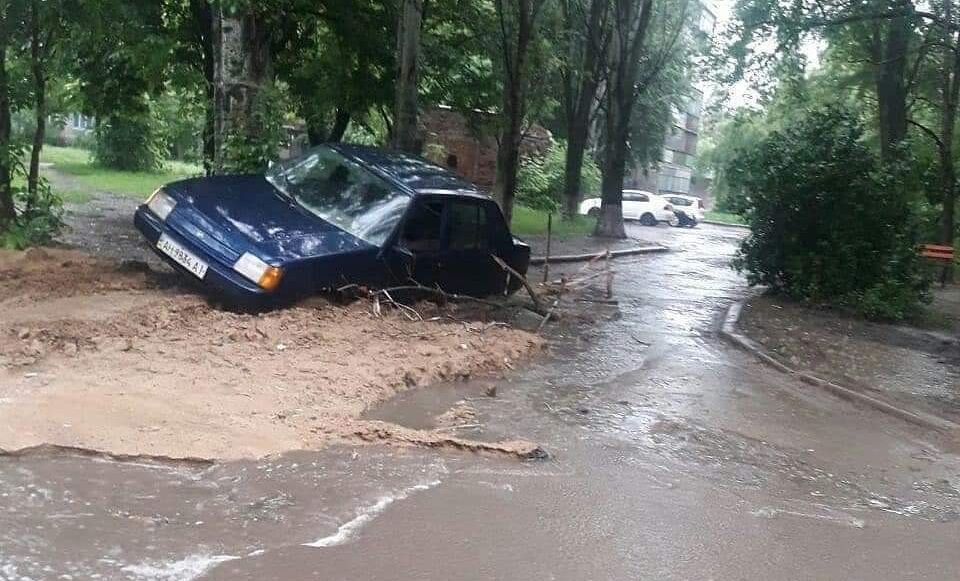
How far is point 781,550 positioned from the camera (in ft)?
15.6

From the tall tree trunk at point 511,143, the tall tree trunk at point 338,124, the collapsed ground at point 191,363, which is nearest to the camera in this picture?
the collapsed ground at point 191,363

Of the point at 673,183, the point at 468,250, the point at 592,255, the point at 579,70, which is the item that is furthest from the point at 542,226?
the point at 673,183

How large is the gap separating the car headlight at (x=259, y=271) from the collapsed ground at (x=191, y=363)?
0.26m

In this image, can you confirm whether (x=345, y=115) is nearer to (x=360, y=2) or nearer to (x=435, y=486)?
(x=360, y=2)

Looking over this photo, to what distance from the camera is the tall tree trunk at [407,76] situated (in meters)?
14.0

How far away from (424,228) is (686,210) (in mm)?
36814

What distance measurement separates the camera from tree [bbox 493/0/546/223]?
1656 centimetres

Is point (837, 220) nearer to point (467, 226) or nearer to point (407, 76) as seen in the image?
point (407, 76)

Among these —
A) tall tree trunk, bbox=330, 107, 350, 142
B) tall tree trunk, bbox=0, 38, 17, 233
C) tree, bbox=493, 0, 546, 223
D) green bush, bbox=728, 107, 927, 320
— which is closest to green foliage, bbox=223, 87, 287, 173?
tall tree trunk, bbox=0, 38, 17, 233

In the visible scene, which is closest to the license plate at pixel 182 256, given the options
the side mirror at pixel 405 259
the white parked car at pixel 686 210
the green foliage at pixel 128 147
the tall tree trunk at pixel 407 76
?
the side mirror at pixel 405 259

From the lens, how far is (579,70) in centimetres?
2675

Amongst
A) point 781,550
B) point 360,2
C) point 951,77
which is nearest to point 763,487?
point 781,550

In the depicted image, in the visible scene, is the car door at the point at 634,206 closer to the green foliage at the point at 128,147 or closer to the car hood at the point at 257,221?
the green foliage at the point at 128,147

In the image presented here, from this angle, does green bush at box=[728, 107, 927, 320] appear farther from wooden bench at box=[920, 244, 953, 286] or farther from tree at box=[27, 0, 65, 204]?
tree at box=[27, 0, 65, 204]
